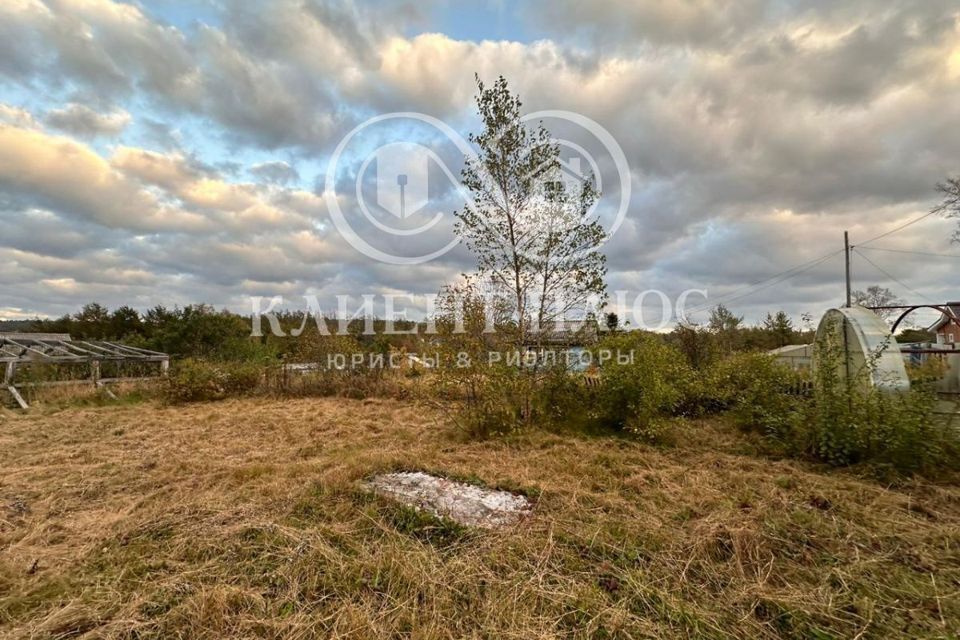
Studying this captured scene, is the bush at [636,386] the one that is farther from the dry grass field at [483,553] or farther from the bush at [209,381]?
the bush at [209,381]

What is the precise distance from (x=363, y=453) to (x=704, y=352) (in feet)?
29.3

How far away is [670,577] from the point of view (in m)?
2.15

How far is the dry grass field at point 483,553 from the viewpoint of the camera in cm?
185

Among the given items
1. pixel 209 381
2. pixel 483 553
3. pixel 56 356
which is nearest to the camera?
pixel 483 553

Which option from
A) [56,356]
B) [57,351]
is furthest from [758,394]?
[57,351]

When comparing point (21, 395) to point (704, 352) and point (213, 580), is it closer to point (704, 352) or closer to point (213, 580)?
point (213, 580)

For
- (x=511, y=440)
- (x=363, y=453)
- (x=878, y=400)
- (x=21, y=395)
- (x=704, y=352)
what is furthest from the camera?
(x=704, y=352)

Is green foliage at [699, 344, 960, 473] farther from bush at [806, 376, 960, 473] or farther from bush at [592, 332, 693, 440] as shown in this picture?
bush at [592, 332, 693, 440]

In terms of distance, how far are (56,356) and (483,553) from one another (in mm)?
11900

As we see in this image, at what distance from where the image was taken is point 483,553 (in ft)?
7.94

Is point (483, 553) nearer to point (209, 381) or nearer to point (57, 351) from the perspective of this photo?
point (209, 381)

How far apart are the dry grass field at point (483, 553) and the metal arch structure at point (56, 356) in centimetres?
613

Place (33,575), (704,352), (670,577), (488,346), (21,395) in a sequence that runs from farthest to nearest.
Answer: (704,352)
(21,395)
(488,346)
(33,575)
(670,577)

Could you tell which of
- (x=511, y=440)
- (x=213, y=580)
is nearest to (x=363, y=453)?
(x=511, y=440)
